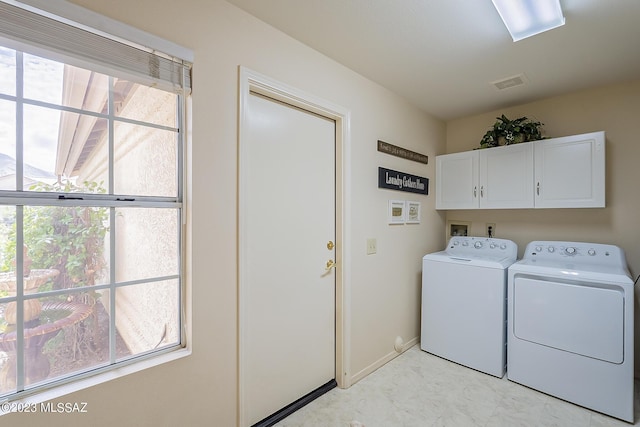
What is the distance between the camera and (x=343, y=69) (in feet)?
7.00

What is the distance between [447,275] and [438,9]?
2.04 m

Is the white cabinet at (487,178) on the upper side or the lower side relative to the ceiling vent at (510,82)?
lower

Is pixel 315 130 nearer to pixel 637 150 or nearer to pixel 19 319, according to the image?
pixel 19 319

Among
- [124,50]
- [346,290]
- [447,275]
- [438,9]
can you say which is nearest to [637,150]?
[447,275]

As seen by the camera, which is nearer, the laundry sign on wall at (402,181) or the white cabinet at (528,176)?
the white cabinet at (528,176)

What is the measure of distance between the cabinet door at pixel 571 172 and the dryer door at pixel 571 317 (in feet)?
2.33

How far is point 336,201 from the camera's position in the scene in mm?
2189

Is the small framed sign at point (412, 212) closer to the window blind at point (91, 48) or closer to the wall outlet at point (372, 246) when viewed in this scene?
the wall outlet at point (372, 246)

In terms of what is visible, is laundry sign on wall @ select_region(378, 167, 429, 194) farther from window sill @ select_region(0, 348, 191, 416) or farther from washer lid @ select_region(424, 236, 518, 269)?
window sill @ select_region(0, 348, 191, 416)

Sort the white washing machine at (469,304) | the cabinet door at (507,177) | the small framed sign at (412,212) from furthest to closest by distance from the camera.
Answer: the small framed sign at (412,212)
the cabinet door at (507,177)
the white washing machine at (469,304)

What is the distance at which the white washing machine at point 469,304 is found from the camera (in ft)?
7.66

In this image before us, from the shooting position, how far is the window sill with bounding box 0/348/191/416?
3.39 feet

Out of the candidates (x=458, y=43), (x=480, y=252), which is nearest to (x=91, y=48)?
(x=458, y=43)

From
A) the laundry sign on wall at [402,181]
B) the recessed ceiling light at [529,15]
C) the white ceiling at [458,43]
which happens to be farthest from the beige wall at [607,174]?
the recessed ceiling light at [529,15]
